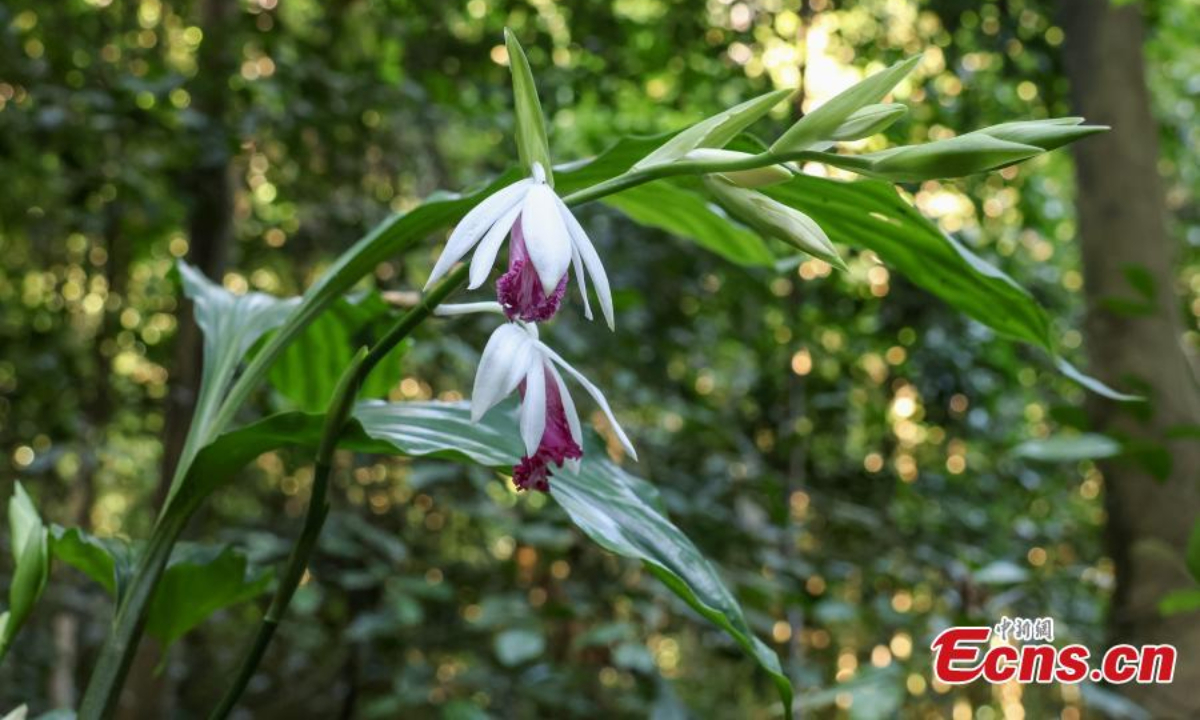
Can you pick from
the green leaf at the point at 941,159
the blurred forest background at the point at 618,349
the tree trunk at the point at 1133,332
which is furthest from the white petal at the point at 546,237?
the tree trunk at the point at 1133,332

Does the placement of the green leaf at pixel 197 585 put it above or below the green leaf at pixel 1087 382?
below

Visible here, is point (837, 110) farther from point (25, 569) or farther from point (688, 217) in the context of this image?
point (25, 569)

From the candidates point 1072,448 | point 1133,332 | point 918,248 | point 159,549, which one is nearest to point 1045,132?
point 918,248

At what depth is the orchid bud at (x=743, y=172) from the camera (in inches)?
16.1

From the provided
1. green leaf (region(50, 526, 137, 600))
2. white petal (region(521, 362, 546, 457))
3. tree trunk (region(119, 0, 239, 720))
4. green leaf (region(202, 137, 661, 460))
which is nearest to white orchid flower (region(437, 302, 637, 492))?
white petal (region(521, 362, 546, 457))

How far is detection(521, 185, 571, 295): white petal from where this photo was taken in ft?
1.21

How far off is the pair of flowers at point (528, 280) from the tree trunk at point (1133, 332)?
1.14 meters

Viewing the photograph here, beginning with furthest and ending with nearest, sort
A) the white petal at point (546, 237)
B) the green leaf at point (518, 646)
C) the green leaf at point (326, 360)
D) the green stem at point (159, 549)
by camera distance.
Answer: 1. the green leaf at point (518, 646)
2. the green leaf at point (326, 360)
3. the green stem at point (159, 549)
4. the white petal at point (546, 237)

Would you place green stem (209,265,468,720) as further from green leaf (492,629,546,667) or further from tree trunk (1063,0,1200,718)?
tree trunk (1063,0,1200,718)

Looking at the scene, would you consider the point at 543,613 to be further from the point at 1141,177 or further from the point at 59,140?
the point at 1141,177

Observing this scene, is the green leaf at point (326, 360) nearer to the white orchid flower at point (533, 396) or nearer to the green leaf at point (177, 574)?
the green leaf at point (177, 574)

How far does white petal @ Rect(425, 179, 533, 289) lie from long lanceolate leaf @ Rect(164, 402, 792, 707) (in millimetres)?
122

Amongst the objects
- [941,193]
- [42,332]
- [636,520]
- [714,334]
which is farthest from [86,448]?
[941,193]

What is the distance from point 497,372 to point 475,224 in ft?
0.18
